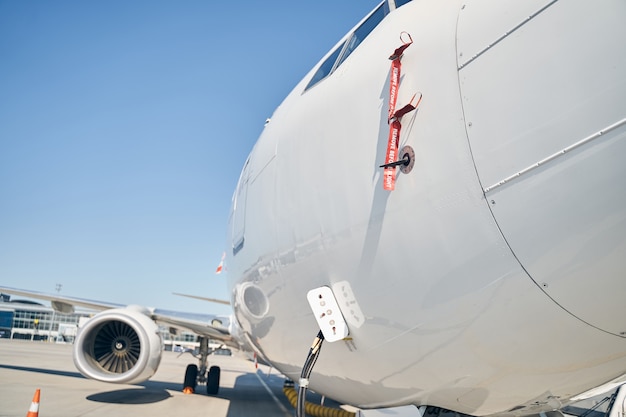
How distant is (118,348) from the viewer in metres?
8.72

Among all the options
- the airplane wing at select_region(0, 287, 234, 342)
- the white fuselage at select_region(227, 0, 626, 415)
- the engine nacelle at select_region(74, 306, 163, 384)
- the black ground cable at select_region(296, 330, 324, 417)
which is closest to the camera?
→ the white fuselage at select_region(227, 0, 626, 415)

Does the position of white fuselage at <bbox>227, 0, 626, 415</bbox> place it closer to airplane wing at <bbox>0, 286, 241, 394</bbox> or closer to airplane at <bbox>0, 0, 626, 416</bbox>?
airplane at <bbox>0, 0, 626, 416</bbox>

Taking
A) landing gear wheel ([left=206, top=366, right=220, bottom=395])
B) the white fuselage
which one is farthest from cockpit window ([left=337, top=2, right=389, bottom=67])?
landing gear wheel ([left=206, top=366, right=220, bottom=395])

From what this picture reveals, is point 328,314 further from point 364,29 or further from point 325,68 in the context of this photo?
point 364,29

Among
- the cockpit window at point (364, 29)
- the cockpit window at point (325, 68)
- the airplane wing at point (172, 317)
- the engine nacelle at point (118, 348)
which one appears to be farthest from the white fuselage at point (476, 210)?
the airplane wing at point (172, 317)

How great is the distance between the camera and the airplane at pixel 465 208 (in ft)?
5.69

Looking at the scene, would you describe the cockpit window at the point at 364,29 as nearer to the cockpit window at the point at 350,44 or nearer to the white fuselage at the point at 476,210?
the cockpit window at the point at 350,44

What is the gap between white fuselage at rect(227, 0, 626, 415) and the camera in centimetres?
172

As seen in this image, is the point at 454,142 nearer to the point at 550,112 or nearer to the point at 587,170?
the point at 550,112

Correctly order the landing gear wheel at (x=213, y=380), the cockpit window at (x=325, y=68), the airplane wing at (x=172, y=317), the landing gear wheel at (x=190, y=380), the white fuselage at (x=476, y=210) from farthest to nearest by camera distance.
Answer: the landing gear wheel at (x=213, y=380) → the landing gear wheel at (x=190, y=380) → the airplane wing at (x=172, y=317) → the cockpit window at (x=325, y=68) → the white fuselage at (x=476, y=210)

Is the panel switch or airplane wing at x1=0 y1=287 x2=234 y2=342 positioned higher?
airplane wing at x1=0 y1=287 x2=234 y2=342

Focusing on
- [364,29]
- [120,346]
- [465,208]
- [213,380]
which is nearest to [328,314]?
[465,208]

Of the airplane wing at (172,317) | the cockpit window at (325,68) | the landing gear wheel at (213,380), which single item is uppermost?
the cockpit window at (325,68)

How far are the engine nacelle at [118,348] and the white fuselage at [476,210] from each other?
576 centimetres
